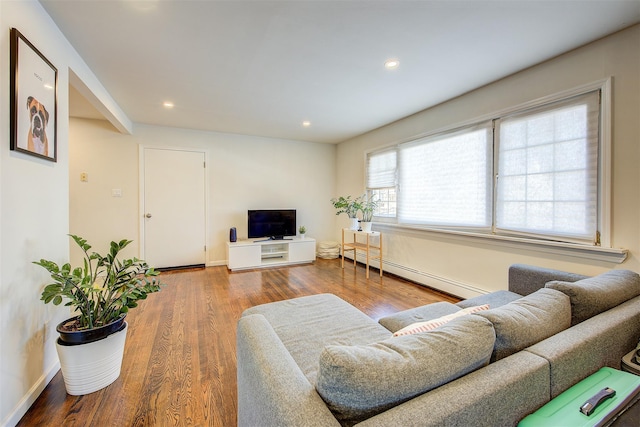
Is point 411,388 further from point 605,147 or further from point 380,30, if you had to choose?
point 605,147

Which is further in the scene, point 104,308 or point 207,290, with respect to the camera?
point 207,290

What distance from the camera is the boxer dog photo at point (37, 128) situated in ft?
4.96

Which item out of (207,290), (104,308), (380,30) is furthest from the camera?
(207,290)

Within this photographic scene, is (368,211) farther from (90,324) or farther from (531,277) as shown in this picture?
(90,324)

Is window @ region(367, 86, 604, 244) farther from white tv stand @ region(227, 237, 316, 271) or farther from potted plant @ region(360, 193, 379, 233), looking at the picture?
white tv stand @ region(227, 237, 316, 271)

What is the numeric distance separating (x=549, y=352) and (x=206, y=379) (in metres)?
1.83

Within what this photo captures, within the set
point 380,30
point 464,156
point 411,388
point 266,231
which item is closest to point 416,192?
point 464,156

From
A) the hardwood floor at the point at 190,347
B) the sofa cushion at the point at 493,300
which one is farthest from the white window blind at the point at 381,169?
the sofa cushion at the point at 493,300

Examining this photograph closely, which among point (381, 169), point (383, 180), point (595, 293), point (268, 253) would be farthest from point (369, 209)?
point (595, 293)

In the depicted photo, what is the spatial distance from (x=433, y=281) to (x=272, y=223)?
2.80 metres

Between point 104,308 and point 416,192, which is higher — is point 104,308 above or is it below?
below

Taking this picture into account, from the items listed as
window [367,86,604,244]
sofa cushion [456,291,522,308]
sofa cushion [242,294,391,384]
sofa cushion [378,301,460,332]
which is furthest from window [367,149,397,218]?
sofa cushion [242,294,391,384]

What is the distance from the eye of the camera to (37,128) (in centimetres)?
157

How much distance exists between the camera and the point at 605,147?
6.50 ft
